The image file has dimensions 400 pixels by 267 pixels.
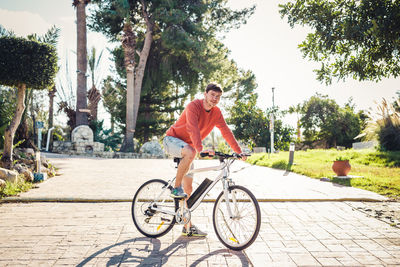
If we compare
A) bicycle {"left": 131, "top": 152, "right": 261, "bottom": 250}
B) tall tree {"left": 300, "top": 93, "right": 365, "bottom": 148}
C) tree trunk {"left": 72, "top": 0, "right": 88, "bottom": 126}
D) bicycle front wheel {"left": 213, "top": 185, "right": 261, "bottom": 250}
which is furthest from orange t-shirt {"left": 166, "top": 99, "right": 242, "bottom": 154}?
tall tree {"left": 300, "top": 93, "right": 365, "bottom": 148}

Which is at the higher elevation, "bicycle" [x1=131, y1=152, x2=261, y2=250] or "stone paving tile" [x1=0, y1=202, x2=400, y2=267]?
"bicycle" [x1=131, y1=152, x2=261, y2=250]

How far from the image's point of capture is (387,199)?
5.60 m

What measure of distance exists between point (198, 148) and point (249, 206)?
81 cm

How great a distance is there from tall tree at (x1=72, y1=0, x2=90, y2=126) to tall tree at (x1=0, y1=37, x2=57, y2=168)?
1138 cm

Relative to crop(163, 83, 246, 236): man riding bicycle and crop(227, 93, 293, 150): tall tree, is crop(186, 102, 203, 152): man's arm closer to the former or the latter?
crop(163, 83, 246, 236): man riding bicycle

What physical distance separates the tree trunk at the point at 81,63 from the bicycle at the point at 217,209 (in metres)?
16.3

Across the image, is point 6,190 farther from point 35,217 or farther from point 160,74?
point 160,74

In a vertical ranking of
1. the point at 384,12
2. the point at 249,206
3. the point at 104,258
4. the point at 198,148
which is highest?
the point at 384,12

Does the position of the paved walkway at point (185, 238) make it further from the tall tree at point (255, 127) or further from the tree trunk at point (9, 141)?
the tall tree at point (255, 127)

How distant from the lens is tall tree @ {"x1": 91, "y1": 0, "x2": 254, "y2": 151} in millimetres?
20266

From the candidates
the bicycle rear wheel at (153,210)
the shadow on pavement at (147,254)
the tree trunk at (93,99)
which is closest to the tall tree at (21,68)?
the bicycle rear wheel at (153,210)

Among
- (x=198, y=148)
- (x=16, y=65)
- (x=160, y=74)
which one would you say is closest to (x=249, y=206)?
(x=198, y=148)

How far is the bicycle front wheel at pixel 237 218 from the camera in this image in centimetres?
308

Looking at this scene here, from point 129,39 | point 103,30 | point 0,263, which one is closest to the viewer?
point 0,263
